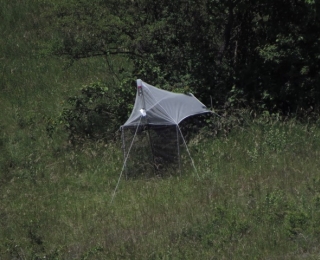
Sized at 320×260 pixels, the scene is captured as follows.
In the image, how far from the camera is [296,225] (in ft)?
23.4

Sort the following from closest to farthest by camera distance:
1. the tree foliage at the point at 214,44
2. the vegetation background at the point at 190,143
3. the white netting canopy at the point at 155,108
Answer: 1. the vegetation background at the point at 190,143
2. the white netting canopy at the point at 155,108
3. the tree foliage at the point at 214,44

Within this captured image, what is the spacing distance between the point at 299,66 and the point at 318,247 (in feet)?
19.3

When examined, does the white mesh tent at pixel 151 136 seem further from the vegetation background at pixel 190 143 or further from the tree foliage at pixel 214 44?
the tree foliage at pixel 214 44

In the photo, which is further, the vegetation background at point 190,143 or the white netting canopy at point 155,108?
the white netting canopy at point 155,108

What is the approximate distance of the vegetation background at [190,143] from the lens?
25.1 ft

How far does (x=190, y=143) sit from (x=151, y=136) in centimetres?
123

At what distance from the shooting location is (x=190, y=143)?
11.2 metres

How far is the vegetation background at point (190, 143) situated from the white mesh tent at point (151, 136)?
0.85 ft

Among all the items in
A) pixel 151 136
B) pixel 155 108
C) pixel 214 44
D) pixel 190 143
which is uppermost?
pixel 214 44

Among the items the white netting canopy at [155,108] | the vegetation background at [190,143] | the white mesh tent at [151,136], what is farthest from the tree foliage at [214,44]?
the white mesh tent at [151,136]

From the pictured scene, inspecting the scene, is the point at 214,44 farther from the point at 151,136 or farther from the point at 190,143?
the point at 151,136

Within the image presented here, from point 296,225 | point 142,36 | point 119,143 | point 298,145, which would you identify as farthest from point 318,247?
point 142,36

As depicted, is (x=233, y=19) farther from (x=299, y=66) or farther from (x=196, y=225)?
(x=196, y=225)

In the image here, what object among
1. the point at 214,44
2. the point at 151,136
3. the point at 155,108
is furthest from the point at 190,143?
the point at 214,44
